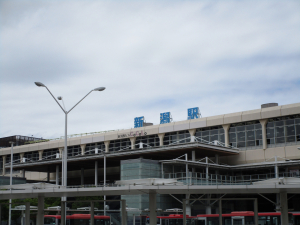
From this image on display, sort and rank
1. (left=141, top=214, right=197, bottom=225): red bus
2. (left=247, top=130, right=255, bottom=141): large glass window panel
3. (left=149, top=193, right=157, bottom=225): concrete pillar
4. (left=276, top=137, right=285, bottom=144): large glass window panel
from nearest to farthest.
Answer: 1. (left=149, top=193, right=157, bottom=225): concrete pillar
2. (left=141, top=214, right=197, bottom=225): red bus
3. (left=276, top=137, right=285, bottom=144): large glass window panel
4. (left=247, top=130, right=255, bottom=141): large glass window panel

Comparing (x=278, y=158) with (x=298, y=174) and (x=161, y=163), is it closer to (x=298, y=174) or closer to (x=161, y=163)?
(x=298, y=174)

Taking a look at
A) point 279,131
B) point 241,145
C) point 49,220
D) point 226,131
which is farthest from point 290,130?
point 49,220

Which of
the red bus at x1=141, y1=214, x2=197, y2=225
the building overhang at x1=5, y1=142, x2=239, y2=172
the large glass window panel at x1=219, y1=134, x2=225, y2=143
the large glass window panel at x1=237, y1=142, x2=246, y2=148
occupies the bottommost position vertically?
the red bus at x1=141, y1=214, x2=197, y2=225

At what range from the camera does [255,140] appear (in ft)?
214

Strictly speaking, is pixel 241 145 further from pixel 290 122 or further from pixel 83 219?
pixel 83 219

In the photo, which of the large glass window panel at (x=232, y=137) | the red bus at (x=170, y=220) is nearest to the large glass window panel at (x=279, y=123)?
the large glass window panel at (x=232, y=137)

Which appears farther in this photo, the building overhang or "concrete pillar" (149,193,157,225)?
the building overhang

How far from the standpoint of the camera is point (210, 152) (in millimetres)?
64312

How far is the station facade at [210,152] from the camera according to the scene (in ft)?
186

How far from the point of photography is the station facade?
56.8 metres

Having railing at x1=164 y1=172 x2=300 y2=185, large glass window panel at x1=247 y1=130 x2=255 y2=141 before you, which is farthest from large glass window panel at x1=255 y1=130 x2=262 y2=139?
railing at x1=164 y1=172 x2=300 y2=185

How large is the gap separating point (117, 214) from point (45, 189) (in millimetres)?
Result: 4222

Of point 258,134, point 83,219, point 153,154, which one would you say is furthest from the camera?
point 153,154

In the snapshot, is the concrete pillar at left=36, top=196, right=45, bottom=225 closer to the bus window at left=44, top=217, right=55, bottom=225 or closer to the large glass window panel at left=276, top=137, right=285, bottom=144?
the bus window at left=44, top=217, right=55, bottom=225
